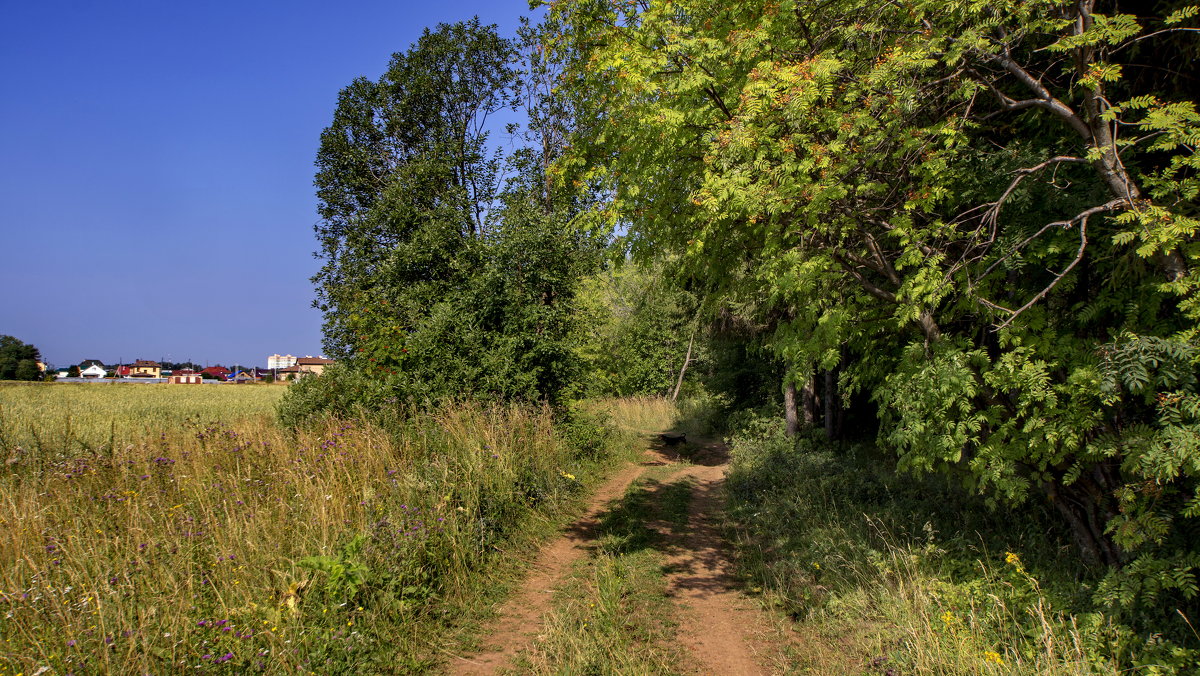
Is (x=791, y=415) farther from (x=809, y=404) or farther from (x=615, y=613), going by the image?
(x=615, y=613)

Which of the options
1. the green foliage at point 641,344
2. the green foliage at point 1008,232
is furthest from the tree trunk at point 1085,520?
the green foliage at point 641,344

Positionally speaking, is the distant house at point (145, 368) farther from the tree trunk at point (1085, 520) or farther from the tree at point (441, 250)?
the tree trunk at point (1085, 520)

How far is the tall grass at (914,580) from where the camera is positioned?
358 centimetres

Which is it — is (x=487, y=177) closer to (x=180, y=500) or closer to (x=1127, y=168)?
(x=180, y=500)

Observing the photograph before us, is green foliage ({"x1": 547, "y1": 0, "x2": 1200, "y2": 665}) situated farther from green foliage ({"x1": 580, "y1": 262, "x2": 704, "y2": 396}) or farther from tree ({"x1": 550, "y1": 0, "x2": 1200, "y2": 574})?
green foliage ({"x1": 580, "y1": 262, "x2": 704, "y2": 396})

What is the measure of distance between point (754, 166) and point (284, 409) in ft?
35.1

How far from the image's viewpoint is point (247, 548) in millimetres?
4555

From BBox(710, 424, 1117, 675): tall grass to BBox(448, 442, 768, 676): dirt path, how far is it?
1.26 feet

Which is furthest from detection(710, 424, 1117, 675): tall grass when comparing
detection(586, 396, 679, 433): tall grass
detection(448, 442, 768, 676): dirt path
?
detection(586, 396, 679, 433): tall grass

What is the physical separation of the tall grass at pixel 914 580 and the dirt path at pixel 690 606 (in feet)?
1.26

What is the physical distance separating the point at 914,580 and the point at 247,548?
227 inches

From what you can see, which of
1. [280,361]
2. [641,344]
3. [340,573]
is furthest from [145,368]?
[340,573]

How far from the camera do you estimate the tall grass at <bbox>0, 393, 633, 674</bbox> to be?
348 cm

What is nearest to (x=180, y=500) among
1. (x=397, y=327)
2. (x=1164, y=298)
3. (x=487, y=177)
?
(x=397, y=327)
